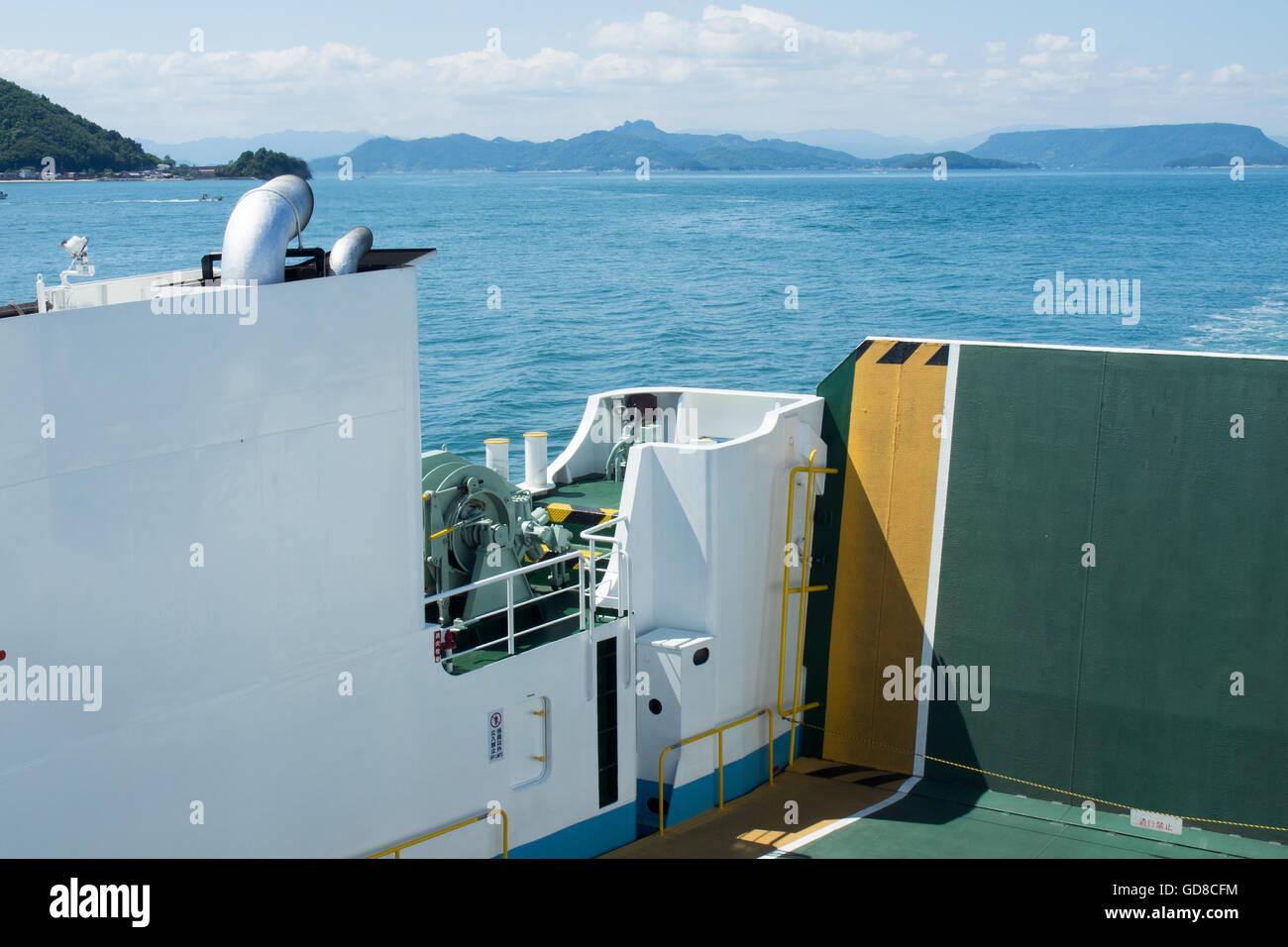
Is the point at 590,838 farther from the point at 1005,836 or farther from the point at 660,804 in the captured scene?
the point at 1005,836

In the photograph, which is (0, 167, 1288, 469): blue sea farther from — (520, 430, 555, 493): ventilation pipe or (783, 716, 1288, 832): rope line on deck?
(783, 716, 1288, 832): rope line on deck

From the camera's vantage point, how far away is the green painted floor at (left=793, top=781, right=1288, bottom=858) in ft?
36.8

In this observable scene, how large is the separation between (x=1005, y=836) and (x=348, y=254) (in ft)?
25.9

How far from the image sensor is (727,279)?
70812mm

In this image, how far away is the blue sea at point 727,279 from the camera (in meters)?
48.0

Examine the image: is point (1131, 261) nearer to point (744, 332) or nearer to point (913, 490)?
point (744, 332)

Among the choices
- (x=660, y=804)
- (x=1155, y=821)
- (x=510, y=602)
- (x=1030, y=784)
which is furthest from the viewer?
(x=1030, y=784)

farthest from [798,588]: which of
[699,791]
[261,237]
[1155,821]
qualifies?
[261,237]

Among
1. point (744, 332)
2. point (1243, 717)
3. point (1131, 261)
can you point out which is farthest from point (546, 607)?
point (1131, 261)

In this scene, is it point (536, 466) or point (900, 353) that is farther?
point (536, 466)

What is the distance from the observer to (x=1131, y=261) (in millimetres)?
78688

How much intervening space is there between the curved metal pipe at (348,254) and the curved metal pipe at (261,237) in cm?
30

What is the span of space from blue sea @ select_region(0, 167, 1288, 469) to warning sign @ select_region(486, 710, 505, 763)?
89.1 ft

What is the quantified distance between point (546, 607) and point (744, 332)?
4467 cm
